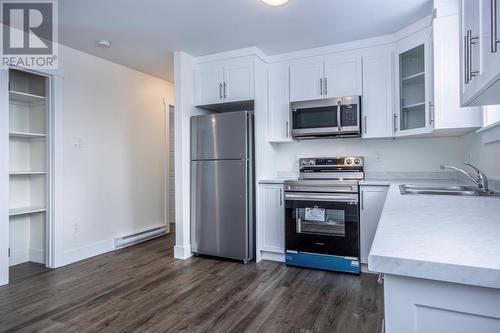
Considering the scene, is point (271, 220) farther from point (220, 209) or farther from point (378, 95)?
point (378, 95)

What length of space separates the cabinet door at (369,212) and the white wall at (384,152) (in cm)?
58

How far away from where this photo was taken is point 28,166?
11.2ft

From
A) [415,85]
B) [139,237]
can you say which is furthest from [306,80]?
[139,237]

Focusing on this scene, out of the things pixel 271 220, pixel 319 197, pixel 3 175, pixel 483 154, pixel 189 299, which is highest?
pixel 483 154

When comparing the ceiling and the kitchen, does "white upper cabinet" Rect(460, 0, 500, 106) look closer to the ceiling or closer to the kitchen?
the kitchen

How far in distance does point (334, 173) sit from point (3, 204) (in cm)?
328

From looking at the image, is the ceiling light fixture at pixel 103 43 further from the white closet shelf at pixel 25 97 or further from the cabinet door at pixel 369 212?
the cabinet door at pixel 369 212

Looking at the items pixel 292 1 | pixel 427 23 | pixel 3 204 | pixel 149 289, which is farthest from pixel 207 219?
pixel 427 23

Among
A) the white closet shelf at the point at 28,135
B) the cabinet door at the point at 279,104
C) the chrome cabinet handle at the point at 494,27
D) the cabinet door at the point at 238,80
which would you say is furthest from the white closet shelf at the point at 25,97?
the chrome cabinet handle at the point at 494,27

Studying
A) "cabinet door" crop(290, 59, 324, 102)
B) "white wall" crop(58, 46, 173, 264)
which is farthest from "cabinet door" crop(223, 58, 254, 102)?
"white wall" crop(58, 46, 173, 264)

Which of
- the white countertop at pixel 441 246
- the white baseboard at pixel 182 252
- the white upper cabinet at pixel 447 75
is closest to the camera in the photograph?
the white countertop at pixel 441 246

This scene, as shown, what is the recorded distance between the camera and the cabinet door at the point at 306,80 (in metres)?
3.40

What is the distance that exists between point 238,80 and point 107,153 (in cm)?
189

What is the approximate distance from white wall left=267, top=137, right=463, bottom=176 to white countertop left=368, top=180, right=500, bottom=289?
218cm
